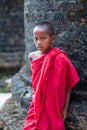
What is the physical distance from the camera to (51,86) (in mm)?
3172

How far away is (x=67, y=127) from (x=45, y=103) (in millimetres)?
416

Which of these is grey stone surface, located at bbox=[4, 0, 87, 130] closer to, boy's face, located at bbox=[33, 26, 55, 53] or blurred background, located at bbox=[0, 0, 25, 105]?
boy's face, located at bbox=[33, 26, 55, 53]

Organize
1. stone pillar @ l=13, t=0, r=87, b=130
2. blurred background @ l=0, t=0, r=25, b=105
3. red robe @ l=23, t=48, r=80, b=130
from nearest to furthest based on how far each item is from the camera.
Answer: red robe @ l=23, t=48, r=80, b=130
stone pillar @ l=13, t=0, r=87, b=130
blurred background @ l=0, t=0, r=25, b=105

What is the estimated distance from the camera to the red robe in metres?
3.16

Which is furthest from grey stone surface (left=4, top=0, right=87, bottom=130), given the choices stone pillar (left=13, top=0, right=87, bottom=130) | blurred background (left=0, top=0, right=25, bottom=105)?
blurred background (left=0, top=0, right=25, bottom=105)

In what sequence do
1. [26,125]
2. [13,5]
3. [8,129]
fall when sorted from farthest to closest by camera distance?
1. [13,5]
2. [8,129]
3. [26,125]

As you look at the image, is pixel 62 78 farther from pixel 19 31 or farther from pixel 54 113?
pixel 19 31

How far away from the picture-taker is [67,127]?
→ 3.45m

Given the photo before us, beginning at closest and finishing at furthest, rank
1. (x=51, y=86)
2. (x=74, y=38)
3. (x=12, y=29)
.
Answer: (x=51, y=86) → (x=74, y=38) → (x=12, y=29)

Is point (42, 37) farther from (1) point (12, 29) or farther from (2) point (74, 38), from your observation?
(1) point (12, 29)

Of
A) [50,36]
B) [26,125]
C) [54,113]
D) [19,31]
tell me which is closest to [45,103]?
[54,113]

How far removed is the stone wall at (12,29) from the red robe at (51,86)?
18.0 feet

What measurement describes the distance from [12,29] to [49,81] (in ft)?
18.8

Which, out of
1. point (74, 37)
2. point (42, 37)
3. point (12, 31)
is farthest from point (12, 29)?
point (42, 37)
